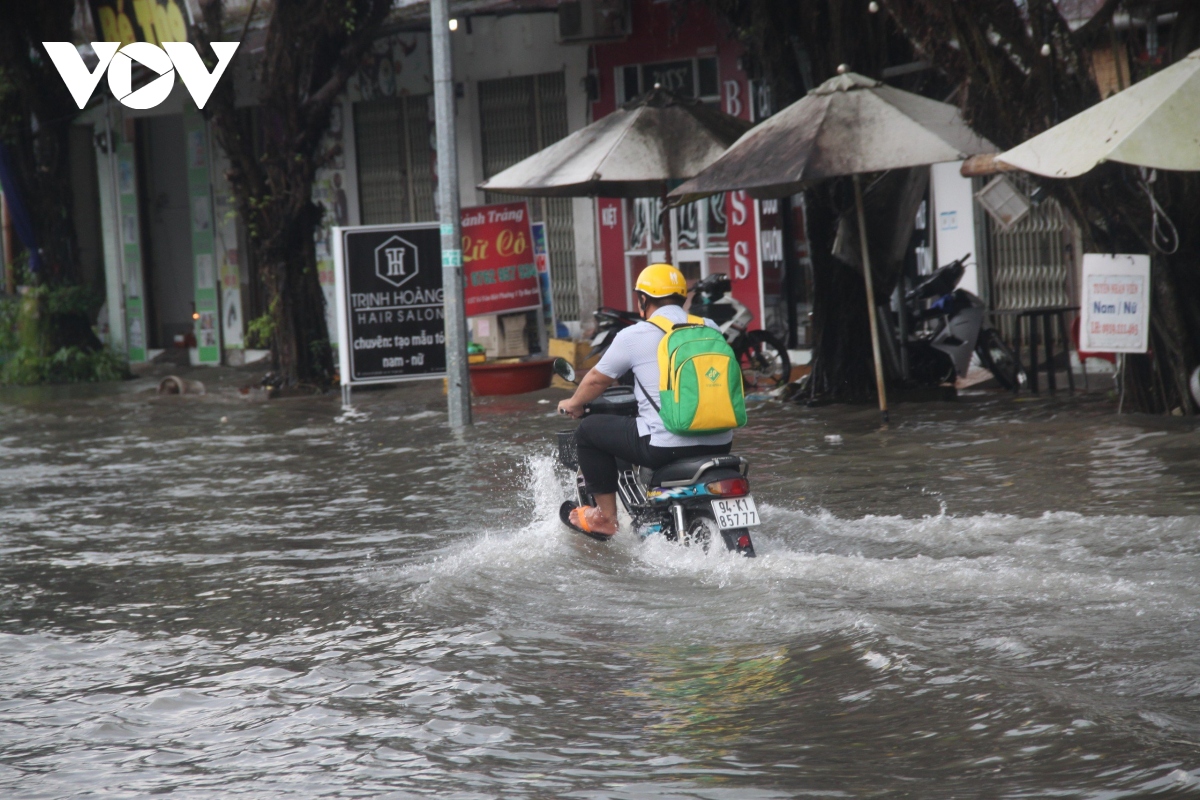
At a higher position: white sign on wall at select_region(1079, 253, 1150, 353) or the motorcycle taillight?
white sign on wall at select_region(1079, 253, 1150, 353)

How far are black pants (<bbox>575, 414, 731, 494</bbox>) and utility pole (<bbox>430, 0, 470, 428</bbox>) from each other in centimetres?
565

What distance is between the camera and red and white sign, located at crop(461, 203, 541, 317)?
1631 centimetres

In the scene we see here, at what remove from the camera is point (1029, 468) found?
31.2 ft

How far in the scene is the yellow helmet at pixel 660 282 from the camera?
24.4 ft

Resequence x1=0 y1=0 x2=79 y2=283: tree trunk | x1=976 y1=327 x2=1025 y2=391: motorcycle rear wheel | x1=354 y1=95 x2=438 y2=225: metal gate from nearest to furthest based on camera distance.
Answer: x1=976 y1=327 x2=1025 y2=391: motorcycle rear wheel, x1=0 y1=0 x2=79 y2=283: tree trunk, x1=354 y1=95 x2=438 y2=225: metal gate

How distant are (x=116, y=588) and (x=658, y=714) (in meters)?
3.57

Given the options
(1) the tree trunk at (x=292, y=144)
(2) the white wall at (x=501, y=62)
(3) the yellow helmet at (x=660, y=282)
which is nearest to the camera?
(3) the yellow helmet at (x=660, y=282)

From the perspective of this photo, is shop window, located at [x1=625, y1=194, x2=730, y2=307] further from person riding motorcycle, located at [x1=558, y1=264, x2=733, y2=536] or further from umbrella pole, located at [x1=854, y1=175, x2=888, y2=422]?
person riding motorcycle, located at [x1=558, y1=264, x2=733, y2=536]

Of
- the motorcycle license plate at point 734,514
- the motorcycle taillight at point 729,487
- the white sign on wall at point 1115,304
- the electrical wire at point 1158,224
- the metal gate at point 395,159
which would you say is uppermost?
the metal gate at point 395,159

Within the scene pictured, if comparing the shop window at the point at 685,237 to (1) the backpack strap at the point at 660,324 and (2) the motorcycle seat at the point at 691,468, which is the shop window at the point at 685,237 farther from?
(2) the motorcycle seat at the point at 691,468

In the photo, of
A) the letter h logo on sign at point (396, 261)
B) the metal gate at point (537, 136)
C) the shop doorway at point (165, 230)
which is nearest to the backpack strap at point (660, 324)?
the letter h logo on sign at point (396, 261)

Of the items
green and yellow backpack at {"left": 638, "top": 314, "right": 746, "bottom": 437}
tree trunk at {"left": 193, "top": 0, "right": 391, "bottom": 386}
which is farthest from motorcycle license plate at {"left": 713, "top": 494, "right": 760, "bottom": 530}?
tree trunk at {"left": 193, "top": 0, "right": 391, "bottom": 386}

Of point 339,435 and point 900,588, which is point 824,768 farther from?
point 339,435

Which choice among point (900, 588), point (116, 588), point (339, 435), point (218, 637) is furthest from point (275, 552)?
point (339, 435)
